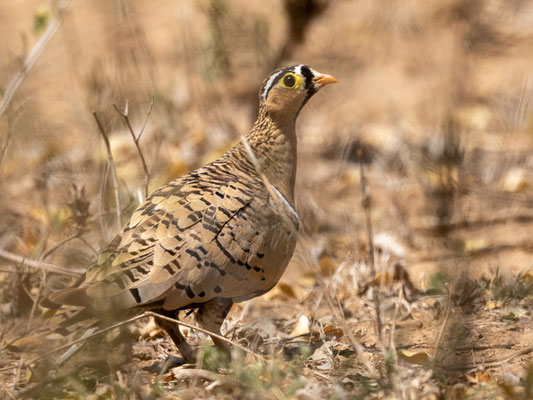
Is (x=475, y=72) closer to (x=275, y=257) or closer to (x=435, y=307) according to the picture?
(x=435, y=307)

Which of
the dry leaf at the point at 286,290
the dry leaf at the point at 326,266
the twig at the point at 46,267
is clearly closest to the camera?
the twig at the point at 46,267

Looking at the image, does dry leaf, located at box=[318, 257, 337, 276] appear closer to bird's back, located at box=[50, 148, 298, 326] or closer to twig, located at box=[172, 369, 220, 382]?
bird's back, located at box=[50, 148, 298, 326]

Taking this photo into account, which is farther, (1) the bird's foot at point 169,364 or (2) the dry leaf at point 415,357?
(1) the bird's foot at point 169,364

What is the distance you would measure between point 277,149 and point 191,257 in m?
0.99

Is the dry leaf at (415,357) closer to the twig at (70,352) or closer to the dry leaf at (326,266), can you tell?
the twig at (70,352)

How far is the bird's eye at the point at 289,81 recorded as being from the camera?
4203 mm

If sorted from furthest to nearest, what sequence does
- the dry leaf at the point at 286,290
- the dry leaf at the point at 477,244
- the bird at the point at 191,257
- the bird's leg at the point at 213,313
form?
the dry leaf at the point at 477,244 → the dry leaf at the point at 286,290 → the bird's leg at the point at 213,313 → the bird at the point at 191,257

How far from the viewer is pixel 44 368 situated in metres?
3.08

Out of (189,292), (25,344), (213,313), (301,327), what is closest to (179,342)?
(213,313)

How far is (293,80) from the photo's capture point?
13.8 feet

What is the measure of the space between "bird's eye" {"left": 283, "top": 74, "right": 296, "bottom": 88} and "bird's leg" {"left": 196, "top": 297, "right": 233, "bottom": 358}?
1.21m

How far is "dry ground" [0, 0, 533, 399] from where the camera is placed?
3.43 metres

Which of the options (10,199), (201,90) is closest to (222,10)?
(201,90)

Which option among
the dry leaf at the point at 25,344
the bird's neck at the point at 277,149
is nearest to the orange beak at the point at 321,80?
the bird's neck at the point at 277,149
